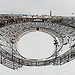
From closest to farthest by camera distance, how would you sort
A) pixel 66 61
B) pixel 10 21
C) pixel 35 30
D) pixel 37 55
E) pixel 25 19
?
pixel 66 61 < pixel 37 55 < pixel 35 30 < pixel 10 21 < pixel 25 19

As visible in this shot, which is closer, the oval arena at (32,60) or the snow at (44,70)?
the snow at (44,70)

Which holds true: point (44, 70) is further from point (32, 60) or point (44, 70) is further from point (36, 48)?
point (36, 48)

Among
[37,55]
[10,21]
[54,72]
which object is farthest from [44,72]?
[10,21]

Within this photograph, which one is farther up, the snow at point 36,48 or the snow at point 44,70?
the snow at point 44,70

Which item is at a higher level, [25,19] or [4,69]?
[25,19]

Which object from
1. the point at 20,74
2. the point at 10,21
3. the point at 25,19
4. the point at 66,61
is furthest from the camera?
the point at 25,19

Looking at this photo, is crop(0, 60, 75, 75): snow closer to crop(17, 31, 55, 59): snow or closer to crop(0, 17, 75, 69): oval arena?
crop(0, 17, 75, 69): oval arena

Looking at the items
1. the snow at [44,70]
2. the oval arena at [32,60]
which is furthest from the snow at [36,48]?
the snow at [44,70]

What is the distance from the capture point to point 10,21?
28672 mm

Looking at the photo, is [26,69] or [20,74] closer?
[20,74]

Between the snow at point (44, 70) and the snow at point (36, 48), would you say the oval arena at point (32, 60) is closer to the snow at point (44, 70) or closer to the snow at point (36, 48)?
the snow at point (44, 70)

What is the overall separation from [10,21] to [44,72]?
25.5m

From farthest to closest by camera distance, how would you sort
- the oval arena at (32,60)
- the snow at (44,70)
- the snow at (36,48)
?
the snow at (36,48) < the oval arena at (32,60) < the snow at (44,70)

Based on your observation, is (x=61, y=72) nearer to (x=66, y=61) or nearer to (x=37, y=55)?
(x=66, y=61)
